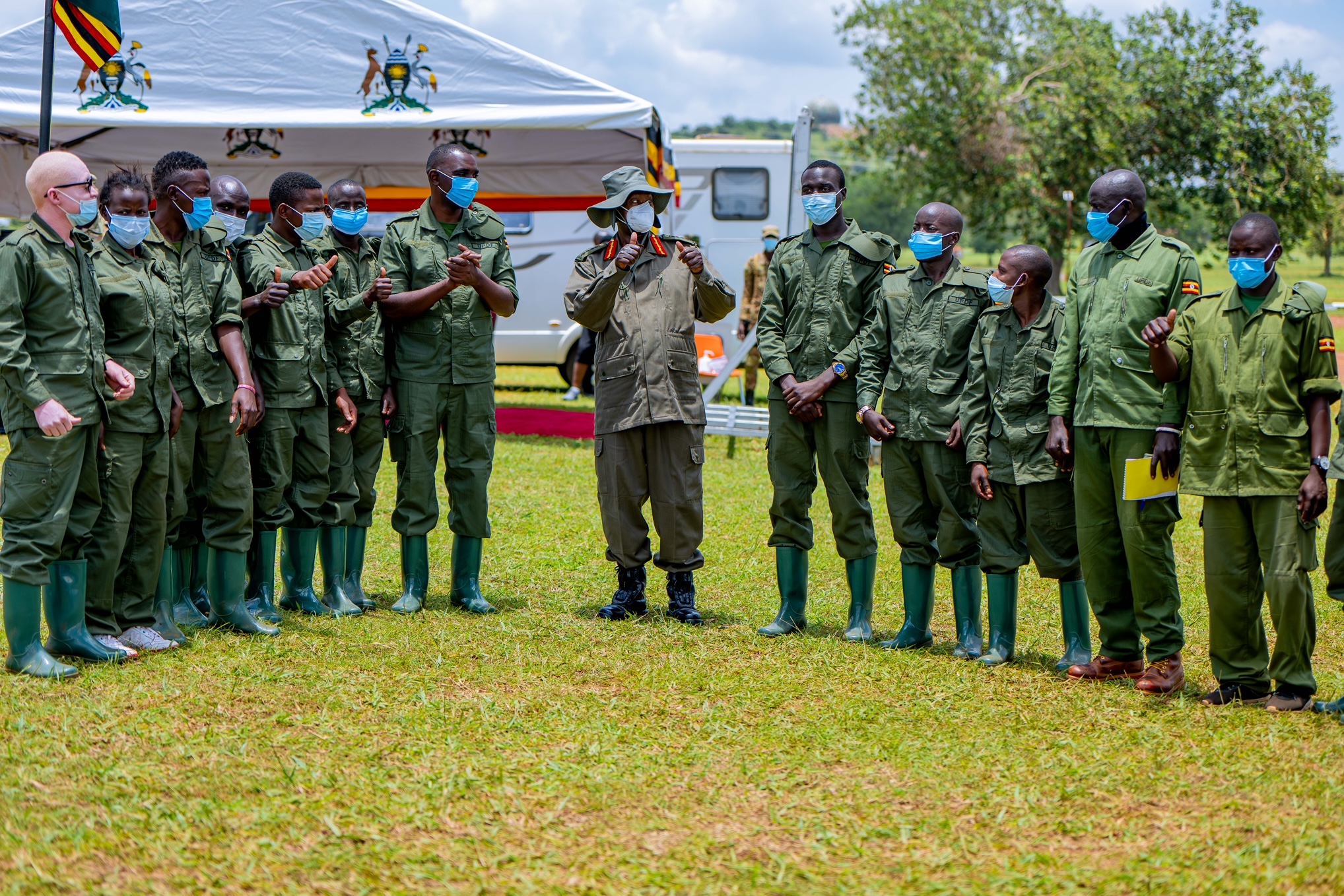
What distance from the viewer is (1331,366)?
193 inches

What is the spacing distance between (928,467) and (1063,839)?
2421mm

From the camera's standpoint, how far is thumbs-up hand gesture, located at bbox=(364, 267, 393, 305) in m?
6.38

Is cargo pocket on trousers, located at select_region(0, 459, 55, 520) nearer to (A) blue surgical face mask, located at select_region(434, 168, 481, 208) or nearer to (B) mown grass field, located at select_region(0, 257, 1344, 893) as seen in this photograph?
(B) mown grass field, located at select_region(0, 257, 1344, 893)

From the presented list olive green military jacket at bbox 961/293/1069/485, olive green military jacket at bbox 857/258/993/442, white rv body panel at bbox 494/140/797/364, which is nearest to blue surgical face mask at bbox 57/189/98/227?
olive green military jacket at bbox 857/258/993/442

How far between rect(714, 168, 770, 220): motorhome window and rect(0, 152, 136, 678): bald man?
1380 cm

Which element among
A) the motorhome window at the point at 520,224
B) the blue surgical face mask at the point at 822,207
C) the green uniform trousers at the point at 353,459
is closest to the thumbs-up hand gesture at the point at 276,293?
the green uniform trousers at the point at 353,459

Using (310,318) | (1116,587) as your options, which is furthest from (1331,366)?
(310,318)

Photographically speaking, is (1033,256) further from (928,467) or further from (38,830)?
(38,830)

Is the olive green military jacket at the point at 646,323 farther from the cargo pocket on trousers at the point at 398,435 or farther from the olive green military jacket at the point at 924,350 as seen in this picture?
the cargo pocket on trousers at the point at 398,435

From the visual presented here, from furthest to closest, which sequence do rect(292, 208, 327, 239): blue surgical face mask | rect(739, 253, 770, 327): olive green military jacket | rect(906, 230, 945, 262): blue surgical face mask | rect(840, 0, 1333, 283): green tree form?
rect(840, 0, 1333, 283): green tree < rect(739, 253, 770, 327): olive green military jacket < rect(292, 208, 327, 239): blue surgical face mask < rect(906, 230, 945, 262): blue surgical face mask

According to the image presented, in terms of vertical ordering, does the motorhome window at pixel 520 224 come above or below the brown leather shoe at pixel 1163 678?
above

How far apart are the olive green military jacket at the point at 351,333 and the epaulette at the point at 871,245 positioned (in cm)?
244

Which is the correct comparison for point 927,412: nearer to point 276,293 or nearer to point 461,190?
point 461,190

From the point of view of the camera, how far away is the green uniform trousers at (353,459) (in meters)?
6.59
